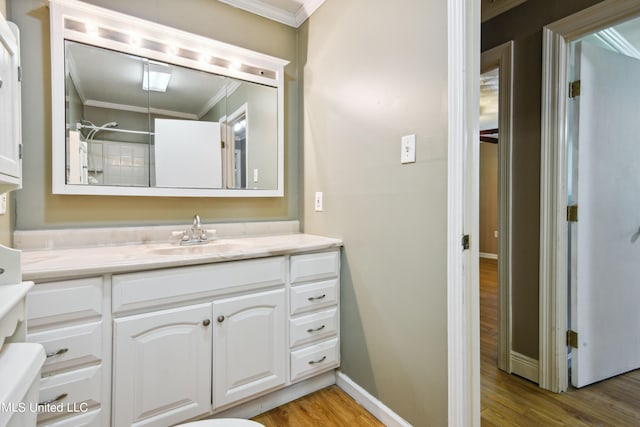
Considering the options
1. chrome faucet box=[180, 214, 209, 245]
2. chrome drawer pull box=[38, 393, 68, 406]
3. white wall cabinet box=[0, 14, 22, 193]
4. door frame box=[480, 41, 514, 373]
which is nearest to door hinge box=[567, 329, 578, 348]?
door frame box=[480, 41, 514, 373]

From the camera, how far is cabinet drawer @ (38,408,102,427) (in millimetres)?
→ 1071

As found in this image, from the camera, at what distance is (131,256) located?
50.6 inches

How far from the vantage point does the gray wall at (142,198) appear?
144cm

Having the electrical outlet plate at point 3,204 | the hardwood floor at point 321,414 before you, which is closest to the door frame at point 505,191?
the hardwood floor at point 321,414

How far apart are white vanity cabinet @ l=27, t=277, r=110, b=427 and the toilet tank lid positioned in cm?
28

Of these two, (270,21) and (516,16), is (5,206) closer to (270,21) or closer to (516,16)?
(270,21)

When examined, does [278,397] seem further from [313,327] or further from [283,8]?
[283,8]

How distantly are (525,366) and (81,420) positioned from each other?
225 centimetres

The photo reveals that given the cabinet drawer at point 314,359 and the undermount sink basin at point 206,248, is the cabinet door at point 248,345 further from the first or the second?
the undermount sink basin at point 206,248

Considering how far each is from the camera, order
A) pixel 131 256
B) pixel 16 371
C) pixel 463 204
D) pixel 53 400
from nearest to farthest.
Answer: pixel 16 371, pixel 53 400, pixel 463 204, pixel 131 256

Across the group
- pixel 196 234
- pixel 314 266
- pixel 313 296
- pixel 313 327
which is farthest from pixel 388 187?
pixel 196 234

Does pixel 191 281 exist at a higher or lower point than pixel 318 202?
lower

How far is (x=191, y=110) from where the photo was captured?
1.82 meters

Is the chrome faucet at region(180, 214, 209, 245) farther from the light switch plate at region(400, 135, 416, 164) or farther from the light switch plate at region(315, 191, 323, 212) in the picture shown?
the light switch plate at region(400, 135, 416, 164)
